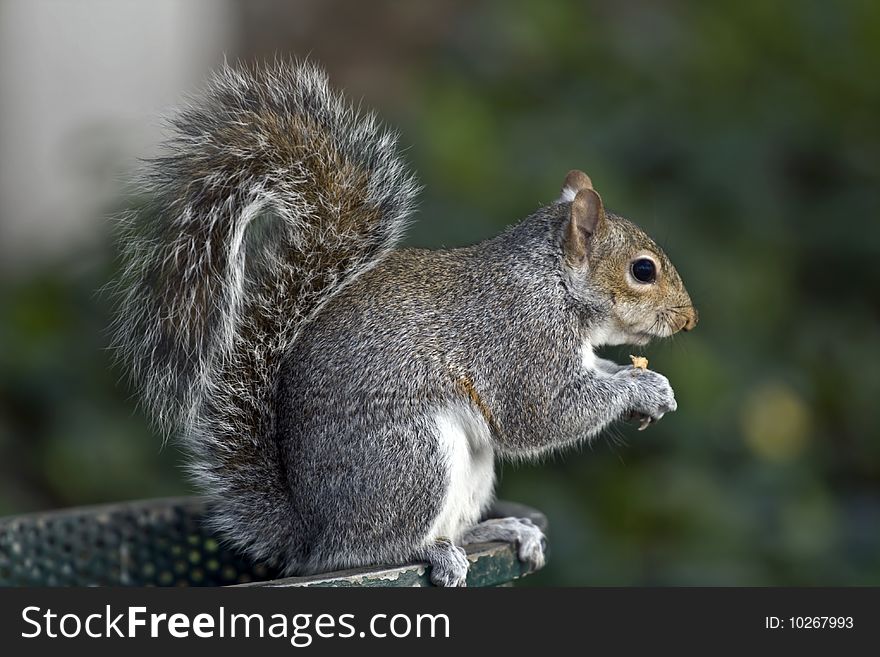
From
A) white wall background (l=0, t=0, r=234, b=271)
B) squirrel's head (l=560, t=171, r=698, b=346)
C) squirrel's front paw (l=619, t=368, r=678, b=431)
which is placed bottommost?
squirrel's front paw (l=619, t=368, r=678, b=431)

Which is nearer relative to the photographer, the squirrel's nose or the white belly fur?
the white belly fur

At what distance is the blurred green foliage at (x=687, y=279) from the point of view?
223 cm

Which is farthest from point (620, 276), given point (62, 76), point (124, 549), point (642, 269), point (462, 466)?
point (62, 76)

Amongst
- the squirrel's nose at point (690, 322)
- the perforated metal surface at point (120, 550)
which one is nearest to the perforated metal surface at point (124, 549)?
the perforated metal surface at point (120, 550)

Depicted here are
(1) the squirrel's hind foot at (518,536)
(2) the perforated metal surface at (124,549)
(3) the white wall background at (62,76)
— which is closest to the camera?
(1) the squirrel's hind foot at (518,536)

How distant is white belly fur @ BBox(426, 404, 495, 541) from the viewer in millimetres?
1263

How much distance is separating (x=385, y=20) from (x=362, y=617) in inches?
113

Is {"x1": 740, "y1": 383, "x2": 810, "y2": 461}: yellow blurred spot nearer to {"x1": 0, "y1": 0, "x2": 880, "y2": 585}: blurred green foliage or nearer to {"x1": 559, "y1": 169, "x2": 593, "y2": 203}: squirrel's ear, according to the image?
{"x1": 0, "y1": 0, "x2": 880, "y2": 585}: blurred green foliage

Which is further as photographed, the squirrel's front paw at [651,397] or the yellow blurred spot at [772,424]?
the yellow blurred spot at [772,424]

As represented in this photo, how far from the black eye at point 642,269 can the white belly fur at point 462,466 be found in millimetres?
273

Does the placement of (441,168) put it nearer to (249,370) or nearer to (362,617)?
(249,370)

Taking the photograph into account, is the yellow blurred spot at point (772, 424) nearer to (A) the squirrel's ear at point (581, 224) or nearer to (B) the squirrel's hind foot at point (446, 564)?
(A) the squirrel's ear at point (581, 224)

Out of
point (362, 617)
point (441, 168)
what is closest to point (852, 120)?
point (441, 168)

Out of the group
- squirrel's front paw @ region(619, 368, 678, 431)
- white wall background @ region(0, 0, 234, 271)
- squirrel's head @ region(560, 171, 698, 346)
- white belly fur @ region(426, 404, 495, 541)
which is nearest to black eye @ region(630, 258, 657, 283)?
squirrel's head @ region(560, 171, 698, 346)
